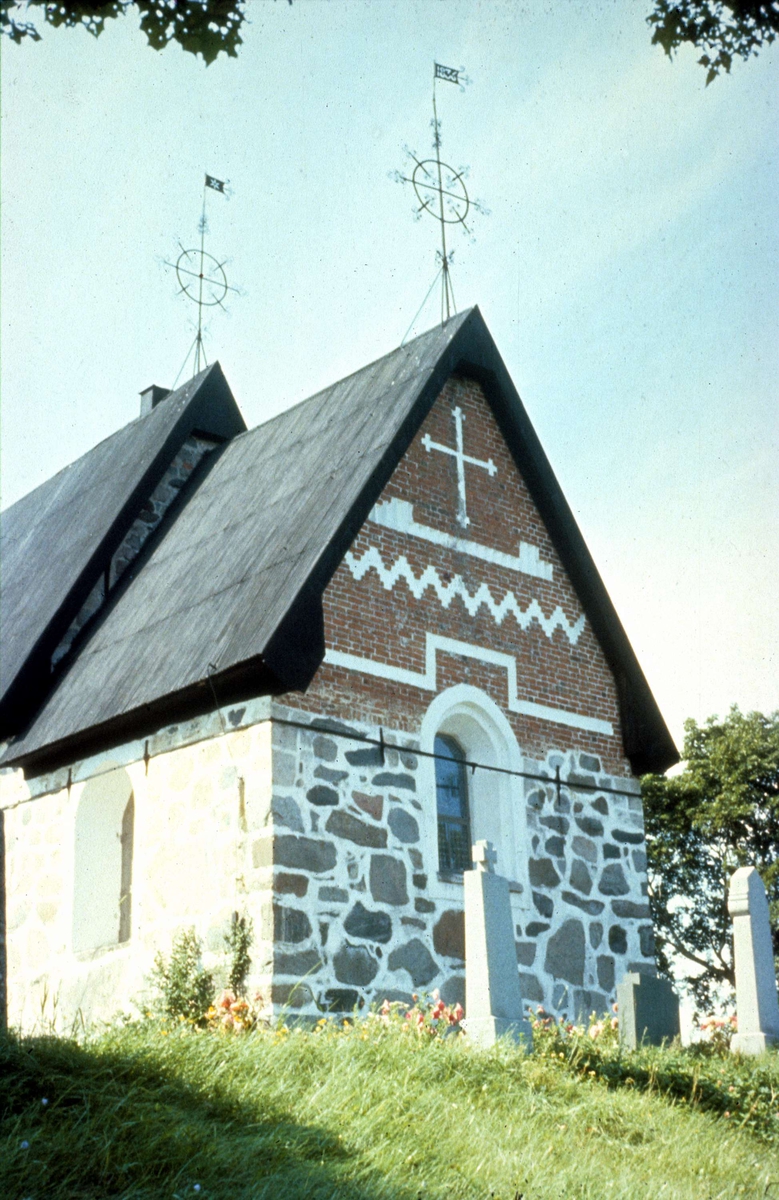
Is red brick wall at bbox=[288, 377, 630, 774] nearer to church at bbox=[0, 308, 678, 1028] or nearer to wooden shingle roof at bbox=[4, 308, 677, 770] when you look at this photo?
church at bbox=[0, 308, 678, 1028]

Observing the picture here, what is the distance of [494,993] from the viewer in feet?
30.2

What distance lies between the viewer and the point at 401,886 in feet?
35.9

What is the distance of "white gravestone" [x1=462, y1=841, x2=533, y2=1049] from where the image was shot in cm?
907

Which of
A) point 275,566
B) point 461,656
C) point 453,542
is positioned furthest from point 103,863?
point 453,542

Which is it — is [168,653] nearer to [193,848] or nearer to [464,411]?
[193,848]

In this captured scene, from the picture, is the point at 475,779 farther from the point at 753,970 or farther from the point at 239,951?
the point at 239,951

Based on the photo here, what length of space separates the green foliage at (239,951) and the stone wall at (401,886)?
24 centimetres

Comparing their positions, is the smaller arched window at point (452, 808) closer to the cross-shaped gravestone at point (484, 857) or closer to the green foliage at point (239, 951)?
the cross-shaped gravestone at point (484, 857)

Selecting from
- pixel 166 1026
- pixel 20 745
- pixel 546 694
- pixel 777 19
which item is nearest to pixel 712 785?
pixel 546 694

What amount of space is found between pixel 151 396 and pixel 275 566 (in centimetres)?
802

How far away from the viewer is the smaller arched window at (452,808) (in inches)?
468

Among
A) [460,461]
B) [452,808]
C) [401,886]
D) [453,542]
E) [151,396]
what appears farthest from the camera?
[151,396]

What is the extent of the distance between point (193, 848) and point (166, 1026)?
6.15 feet

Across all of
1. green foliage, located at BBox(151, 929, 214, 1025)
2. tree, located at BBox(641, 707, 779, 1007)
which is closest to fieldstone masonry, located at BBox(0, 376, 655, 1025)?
green foliage, located at BBox(151, 929, 214, 1025)
